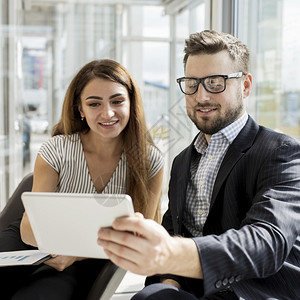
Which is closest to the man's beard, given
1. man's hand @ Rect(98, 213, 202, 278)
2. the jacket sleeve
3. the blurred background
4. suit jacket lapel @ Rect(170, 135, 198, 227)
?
suit jacket lapel @ Rect(170, 135, 198, 227)

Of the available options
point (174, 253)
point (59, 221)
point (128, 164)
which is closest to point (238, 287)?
point (174, 253)

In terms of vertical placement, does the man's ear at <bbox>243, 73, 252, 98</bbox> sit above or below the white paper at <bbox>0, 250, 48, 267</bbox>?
above

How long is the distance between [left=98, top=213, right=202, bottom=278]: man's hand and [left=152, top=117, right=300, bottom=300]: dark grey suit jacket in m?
0.11

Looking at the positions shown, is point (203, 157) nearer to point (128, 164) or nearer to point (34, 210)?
point (128, 164)

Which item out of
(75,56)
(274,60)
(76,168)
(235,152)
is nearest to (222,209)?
(235,152)

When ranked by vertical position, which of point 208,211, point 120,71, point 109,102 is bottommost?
point 208,211

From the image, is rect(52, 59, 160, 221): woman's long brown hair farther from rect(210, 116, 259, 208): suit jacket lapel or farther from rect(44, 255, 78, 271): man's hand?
rect(210, 116, 259, 208): suit jacket lapel

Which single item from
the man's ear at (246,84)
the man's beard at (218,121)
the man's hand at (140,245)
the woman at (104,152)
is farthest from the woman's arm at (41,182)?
the man's hand at (140,245)

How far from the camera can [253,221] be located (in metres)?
1.25

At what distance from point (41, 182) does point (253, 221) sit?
42.3 inches

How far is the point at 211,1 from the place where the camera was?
9.44 feet

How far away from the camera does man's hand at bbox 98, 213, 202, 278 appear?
950 millimetres

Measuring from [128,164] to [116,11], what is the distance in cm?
190

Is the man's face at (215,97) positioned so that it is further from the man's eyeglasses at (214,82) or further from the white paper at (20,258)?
the white paper at (20,258)
